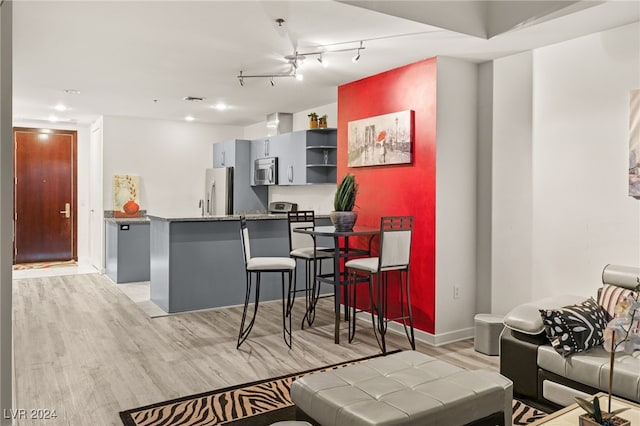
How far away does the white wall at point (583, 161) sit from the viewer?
11.3 feet

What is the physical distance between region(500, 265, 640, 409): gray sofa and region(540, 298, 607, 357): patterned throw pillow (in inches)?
1.8

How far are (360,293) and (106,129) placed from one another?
16.7 feet

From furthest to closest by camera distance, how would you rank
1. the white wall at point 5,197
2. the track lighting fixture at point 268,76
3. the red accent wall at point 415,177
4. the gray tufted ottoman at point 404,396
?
the track lighting fixture at point 268,76 → the red accent wall at point 415,177 → the white wall at point 5,197 → the gray tufted ottoman at point 404,396

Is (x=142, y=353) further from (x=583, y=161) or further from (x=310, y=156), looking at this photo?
(x=583, y=161)

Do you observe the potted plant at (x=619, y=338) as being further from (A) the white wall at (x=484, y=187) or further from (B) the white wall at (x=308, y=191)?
(B) the white wall at (x=308, y=191)

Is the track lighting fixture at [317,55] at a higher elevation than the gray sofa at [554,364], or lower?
higher

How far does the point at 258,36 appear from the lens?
370 centimetres

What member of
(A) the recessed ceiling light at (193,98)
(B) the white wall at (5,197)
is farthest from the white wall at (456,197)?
(A) the recessed ceiling light at (193,98)

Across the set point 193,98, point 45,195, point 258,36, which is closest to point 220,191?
point 193,98

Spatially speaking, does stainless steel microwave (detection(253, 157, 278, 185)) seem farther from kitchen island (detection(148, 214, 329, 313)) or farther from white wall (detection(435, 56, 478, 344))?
white wall (detection(435, 56, 478, 344))

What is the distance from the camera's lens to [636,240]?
3396 millimetres

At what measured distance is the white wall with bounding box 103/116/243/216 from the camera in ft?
25.6

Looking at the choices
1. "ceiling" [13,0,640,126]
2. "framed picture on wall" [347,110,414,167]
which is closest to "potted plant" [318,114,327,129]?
"ceiling" [13,0,640,126]

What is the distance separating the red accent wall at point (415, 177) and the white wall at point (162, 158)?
4411 mm
